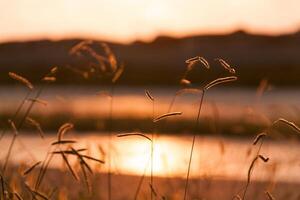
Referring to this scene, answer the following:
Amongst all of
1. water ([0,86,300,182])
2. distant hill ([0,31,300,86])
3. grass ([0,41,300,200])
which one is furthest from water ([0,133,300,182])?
distant hill ([0,31,300,86])

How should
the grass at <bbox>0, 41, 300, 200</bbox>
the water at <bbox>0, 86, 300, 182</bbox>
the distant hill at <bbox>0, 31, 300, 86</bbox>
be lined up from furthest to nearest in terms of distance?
1. the distant hill at <bbox>0, 31, 300, 86</bbox>
2. the water at <bbox>0, 86, 300, 182</bbox>
3. the grass at <bbox>0, 41, 300, 200</bbox>

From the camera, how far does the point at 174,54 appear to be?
56.6 metres

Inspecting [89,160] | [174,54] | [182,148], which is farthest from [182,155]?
[174,54]

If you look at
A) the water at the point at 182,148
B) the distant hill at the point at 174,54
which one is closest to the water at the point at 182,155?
the water at the point at 182,148

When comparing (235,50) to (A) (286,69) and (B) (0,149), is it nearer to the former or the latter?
(A) (286,69)

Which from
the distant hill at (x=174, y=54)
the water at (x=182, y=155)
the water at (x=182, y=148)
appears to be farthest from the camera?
the distant hill at (x=174, y=54)

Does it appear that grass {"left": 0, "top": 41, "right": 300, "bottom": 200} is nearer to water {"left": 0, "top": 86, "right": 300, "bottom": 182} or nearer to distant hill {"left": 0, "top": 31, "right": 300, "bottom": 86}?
water {"left": 0, "top": 86, "right": 300, "bottom": 182}

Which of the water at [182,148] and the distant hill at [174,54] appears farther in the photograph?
the distant hill at [174,54]

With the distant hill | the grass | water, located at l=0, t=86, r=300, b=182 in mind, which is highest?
the grass

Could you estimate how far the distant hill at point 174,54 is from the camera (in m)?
48.3

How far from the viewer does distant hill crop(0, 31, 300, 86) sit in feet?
159

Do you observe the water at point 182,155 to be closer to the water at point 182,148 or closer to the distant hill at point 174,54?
the water at point 182,148

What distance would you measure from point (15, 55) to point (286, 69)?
71.5 feet

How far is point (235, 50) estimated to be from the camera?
54.3 m
